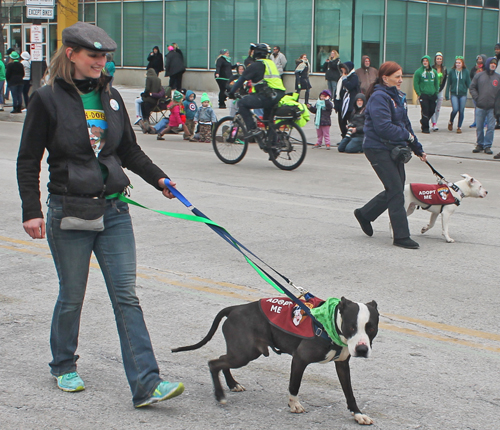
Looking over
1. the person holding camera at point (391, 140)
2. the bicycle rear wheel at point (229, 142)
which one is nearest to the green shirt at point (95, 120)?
the person holding camera at point (391, 140)

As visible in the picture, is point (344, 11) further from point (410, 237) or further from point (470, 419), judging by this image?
point (470, 419)

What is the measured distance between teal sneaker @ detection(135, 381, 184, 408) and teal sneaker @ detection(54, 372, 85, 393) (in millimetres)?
475

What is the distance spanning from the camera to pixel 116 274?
12.9 ft

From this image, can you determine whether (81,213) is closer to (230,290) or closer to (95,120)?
(95,120)

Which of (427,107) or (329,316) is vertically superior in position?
(427,107)

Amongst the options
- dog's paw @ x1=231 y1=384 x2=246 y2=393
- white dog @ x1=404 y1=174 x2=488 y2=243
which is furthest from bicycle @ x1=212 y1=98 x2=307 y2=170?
Result: dog's paw @ x1=231 y1=384 x2=246 y2=393

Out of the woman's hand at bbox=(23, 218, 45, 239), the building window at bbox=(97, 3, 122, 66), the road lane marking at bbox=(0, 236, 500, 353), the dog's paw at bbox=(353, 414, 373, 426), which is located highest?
the building window at bbox=(97, 3, 122, 66)

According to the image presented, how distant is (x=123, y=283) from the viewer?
155 inches

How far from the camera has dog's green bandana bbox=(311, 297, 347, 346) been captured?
369 cm

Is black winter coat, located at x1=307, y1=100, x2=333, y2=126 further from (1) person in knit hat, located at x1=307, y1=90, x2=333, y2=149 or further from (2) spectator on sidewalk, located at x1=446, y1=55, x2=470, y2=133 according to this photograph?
(2) spectator on sidewalk, located at x1=446, y1=55, x2=470, y2=133

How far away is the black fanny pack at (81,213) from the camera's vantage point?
12.6 ft

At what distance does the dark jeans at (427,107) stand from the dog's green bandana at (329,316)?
1622 cm

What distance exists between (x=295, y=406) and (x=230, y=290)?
2379 mm

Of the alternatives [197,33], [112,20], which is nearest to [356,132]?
[197,33]
